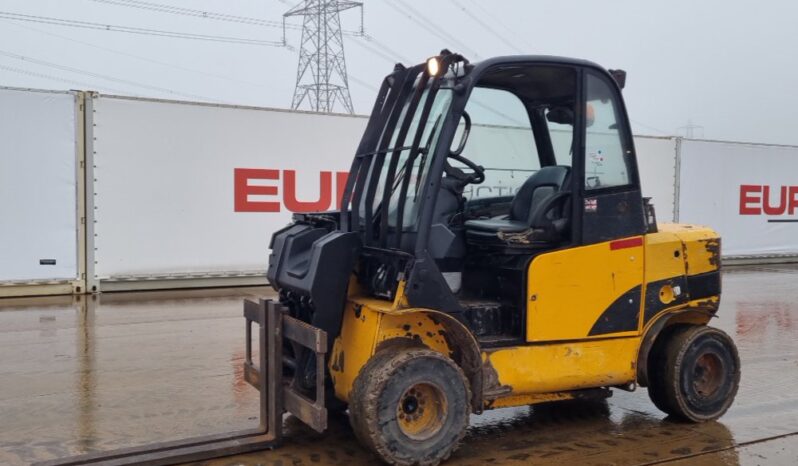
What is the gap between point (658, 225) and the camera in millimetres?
5484

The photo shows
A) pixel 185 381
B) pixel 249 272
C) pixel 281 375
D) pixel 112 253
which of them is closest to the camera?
pixel 281 375

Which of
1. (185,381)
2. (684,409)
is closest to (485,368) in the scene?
(684,409)

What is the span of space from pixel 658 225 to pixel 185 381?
3.87 metres

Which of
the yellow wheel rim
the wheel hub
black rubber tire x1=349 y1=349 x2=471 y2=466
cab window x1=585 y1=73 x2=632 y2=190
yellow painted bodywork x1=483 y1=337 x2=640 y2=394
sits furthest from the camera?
the wheel hub

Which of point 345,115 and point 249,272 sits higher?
point 345,115

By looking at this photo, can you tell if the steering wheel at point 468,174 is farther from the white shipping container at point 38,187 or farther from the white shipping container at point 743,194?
the white shipping container at point 743,194

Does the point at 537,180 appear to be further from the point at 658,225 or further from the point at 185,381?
the point at 185,381

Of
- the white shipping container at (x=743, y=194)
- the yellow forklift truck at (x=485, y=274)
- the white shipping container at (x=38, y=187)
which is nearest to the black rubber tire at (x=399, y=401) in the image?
the yellow forklift truck at (x=485, y=274)

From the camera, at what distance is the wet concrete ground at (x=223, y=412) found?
4609mm

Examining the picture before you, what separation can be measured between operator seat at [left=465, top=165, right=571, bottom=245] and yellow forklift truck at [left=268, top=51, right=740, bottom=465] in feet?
0.04

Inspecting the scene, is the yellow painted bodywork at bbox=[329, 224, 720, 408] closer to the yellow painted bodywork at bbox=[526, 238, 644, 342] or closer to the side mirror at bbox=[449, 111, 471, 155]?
the yellow painted bodywork at bbox=[526, 238, 644, 342]

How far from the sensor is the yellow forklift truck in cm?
428

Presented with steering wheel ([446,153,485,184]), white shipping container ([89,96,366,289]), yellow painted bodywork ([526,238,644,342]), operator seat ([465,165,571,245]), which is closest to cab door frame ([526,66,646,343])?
yellow painted bodywork ([526,238,644,342])

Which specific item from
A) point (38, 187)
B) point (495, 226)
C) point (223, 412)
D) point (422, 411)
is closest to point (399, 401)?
point (422, 411)
